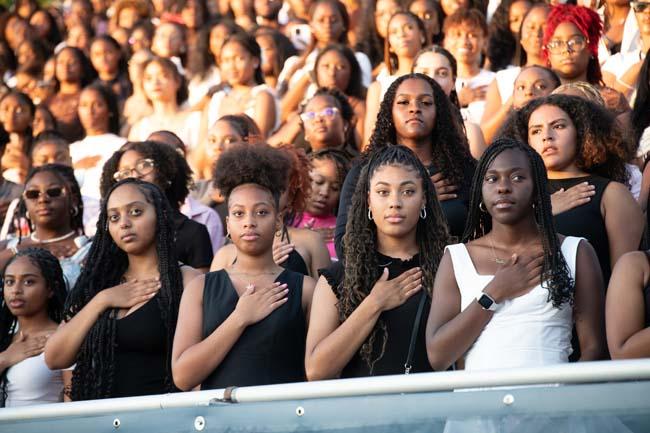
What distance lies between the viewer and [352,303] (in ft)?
17.7

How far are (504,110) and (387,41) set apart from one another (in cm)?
187

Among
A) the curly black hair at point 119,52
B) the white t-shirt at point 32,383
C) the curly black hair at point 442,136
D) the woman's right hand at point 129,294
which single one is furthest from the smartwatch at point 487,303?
the curly black hair at point 119,52

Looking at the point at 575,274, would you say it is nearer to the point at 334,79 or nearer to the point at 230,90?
the point at 334,79

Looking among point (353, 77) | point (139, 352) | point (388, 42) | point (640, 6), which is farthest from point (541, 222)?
point (388, 42)

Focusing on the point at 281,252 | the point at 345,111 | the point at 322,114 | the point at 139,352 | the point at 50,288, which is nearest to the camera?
the point at 139,352

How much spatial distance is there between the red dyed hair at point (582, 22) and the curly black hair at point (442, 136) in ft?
6.36

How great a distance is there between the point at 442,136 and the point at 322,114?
213cm

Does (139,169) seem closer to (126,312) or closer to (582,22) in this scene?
(126,312)

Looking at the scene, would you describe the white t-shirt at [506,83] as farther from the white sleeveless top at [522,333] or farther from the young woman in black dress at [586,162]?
the white sleeveless top at [522,333]

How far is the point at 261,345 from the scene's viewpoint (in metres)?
5.66

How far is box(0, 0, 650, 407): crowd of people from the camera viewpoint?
5129 millimetres

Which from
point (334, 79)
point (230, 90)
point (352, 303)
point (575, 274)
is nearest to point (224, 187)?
point (352, 303)

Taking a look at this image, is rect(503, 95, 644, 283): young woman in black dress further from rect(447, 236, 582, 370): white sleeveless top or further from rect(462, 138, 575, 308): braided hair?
rect(447, 236, 582, 370): white sleeveless top

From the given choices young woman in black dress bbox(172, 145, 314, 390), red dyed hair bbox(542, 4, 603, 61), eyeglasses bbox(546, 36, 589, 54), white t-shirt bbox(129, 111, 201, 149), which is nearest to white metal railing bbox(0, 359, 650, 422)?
young woman in black dress bbox(172, 145, 314, 390)
